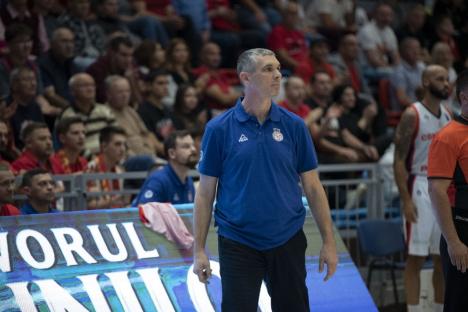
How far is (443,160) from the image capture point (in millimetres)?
5844

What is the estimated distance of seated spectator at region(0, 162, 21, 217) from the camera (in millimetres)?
7152

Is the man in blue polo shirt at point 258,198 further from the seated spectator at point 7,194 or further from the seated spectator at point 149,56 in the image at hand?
the seated spectator at point 149,56

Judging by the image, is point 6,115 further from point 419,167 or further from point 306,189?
point 306,189

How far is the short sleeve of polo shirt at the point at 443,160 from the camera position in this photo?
5.83 meters

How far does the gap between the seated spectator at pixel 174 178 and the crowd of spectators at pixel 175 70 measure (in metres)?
0.75

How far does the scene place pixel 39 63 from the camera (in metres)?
10.9

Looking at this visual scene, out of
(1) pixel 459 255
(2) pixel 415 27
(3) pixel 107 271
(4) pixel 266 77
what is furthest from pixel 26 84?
(2) pixel 415 27

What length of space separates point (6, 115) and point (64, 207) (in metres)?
1.96

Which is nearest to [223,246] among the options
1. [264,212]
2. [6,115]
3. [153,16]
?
[264,212]

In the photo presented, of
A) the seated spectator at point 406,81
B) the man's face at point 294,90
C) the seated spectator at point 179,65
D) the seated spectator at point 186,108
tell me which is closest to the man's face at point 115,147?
the seated spectator at point 186,108

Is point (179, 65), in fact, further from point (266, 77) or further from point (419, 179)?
point (266, 77)

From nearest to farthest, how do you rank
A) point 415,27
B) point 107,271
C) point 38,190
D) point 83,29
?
point 107,271
point 38,190
point 83,29
point 415,27

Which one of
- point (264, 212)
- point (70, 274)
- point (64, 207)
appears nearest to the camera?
point (264, 212)

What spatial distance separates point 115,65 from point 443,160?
6.21m
